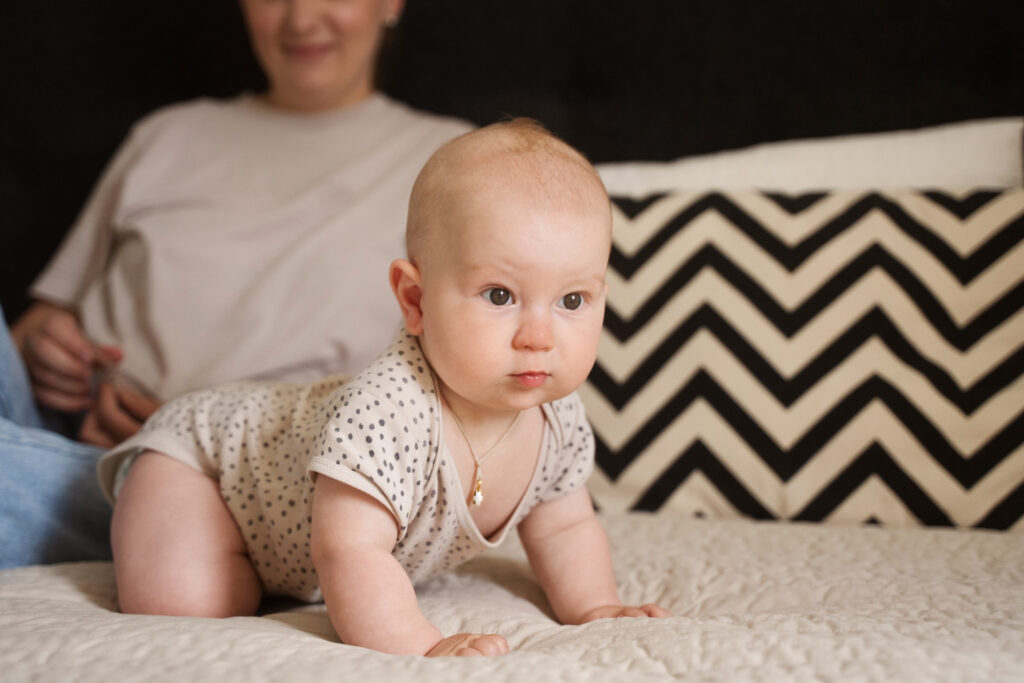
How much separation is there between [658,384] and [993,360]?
42 cm

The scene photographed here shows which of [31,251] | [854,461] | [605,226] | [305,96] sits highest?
[305,96]

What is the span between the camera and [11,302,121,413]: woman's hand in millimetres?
1332

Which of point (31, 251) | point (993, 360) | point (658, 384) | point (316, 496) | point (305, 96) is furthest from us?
point (31, 251)

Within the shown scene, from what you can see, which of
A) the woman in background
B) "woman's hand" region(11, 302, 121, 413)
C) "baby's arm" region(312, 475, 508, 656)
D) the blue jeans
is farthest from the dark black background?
"baby's arm" region(312, 475, 508, 656)

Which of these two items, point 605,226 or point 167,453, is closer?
point 605,226

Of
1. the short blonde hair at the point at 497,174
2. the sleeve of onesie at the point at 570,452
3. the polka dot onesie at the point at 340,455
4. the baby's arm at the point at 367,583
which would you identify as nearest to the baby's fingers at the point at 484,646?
the baby's arm at the point at 367,583

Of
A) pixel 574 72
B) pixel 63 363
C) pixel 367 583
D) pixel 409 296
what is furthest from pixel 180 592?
pixel 574 72

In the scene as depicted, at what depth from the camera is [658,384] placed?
1.23m

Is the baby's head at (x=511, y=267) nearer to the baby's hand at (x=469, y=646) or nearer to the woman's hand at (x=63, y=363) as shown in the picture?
the baby's hand at (x=469, y=646)

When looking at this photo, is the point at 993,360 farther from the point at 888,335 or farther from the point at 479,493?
the point at 479,493

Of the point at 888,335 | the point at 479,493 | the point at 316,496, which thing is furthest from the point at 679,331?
the point at 316,496

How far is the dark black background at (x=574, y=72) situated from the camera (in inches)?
57.3

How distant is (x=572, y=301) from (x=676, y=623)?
291mm

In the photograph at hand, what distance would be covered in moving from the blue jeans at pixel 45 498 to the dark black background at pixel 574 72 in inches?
26.2
